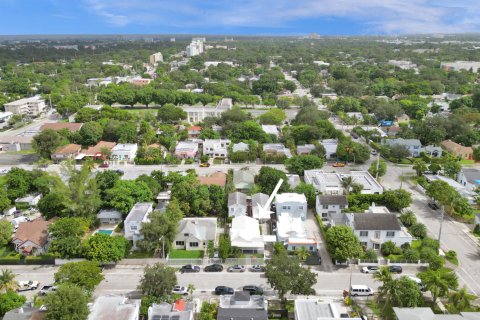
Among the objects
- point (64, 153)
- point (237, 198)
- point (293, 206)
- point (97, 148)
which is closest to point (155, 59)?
point (97, 148)

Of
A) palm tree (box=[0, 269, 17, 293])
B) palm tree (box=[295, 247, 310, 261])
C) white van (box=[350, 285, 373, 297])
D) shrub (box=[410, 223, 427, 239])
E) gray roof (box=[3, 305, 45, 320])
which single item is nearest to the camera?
gray roof (box=[3, 305, 45, 320])

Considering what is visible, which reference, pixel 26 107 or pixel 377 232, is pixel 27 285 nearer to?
pixel 377 232

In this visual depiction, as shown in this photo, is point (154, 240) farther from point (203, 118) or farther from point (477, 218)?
point (203, 118)

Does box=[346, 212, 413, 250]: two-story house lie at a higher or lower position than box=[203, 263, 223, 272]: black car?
higher

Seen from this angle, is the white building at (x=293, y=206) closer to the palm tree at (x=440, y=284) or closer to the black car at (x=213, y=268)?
the black car at (x=213, y=268)

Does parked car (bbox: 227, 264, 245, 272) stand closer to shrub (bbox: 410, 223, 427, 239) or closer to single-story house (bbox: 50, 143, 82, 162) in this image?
shrub (bbox: 410, 223, 427, 239)

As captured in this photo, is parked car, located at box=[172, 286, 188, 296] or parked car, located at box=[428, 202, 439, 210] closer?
parked car, located at box=[172, 286, 188, 296]

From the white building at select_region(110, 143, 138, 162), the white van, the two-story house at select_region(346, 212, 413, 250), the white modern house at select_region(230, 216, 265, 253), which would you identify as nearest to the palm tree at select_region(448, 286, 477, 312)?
the white van
